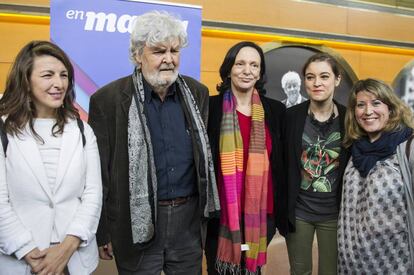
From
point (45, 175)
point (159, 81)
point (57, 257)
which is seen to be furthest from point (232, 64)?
point (57, 257)

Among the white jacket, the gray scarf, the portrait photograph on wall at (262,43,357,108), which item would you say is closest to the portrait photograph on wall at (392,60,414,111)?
the portrait photograph on wall at (262,43,357,108)

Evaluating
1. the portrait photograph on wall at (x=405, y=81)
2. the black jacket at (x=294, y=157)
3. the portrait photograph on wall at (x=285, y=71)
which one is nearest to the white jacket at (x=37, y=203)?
the black jacket at (x=294, y=157)

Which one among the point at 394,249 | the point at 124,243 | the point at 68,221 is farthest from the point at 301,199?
the point at 68,221

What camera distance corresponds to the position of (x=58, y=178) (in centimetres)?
137

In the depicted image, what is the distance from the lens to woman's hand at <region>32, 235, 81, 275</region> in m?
1.34

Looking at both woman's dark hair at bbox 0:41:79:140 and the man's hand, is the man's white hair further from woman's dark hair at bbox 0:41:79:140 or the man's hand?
the man's hand

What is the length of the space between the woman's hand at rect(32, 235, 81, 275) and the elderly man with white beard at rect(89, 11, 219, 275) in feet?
0.75

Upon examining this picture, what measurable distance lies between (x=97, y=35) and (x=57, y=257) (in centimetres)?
155

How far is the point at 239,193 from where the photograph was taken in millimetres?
1883

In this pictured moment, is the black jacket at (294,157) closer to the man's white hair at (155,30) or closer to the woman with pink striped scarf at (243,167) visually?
the woman with pink striped scarf at (243,167)

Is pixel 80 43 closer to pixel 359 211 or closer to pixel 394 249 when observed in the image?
pixel 359 211

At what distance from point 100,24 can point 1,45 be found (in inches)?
30.5

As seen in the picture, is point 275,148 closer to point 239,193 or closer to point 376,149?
point 239,193

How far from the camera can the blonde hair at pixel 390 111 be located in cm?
183
